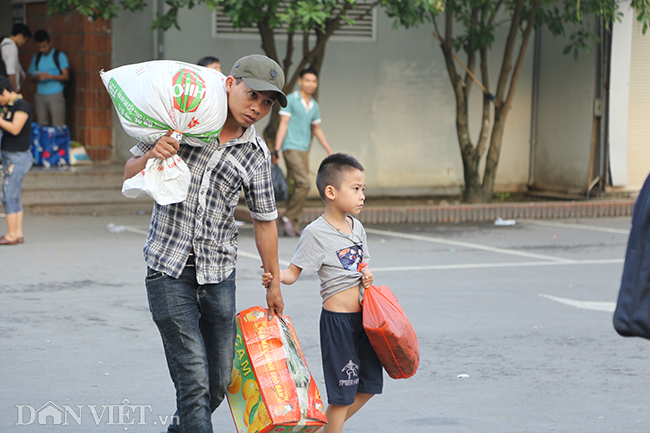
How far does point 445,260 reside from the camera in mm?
8859

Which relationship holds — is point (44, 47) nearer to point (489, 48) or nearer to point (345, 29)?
point (345, 29)

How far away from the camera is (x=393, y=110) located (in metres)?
14.7

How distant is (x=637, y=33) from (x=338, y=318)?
12.5 meters

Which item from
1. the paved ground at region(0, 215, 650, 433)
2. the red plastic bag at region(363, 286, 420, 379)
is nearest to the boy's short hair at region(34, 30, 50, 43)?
the paved ground at region(0, 215, 650, 433)

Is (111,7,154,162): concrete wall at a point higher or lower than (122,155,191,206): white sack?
higher

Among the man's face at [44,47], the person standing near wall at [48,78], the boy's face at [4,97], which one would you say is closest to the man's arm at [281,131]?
the boy's face at [4,97]

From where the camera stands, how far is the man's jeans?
10.7 feet

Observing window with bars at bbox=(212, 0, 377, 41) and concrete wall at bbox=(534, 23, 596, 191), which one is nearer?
window with bars at bbox=(212, 0, 377, 41)

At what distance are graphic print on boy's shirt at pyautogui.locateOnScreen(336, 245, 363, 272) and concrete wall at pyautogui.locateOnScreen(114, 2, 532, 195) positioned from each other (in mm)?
10461

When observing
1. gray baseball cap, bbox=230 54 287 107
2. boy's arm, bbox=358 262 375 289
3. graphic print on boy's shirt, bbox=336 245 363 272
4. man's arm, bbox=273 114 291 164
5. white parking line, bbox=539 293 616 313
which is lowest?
white parking line, bbox=539 293 616 313

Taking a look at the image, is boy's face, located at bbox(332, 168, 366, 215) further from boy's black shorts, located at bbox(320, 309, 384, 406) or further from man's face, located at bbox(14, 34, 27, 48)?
man's face, located at bbox(14, 34, 27, 48)

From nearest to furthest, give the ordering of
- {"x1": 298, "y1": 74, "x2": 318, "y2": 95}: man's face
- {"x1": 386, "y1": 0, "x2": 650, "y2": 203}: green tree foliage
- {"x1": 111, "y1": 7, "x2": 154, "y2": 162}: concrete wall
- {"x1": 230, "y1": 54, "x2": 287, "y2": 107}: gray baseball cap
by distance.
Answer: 1. {"x1": 230, "y1": 54, "x2": 287, "y2": 107}: gray baseball cap
2. {"x1": 298, "y1": 74, "x2": 318, "y2": 95}: man's face
3. {"x1": 386, "y1": 0, "x2": 650, "y2": 203}: green tree foliage
4. {"x1": 111, "y1": 7, "x2": 154, "y2": 162}: concrete wall

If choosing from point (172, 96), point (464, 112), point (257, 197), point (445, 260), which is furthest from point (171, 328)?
point (464, 112)

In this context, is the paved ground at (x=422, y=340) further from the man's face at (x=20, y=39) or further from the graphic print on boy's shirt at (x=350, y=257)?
the man's face at (x=20, y=39)
